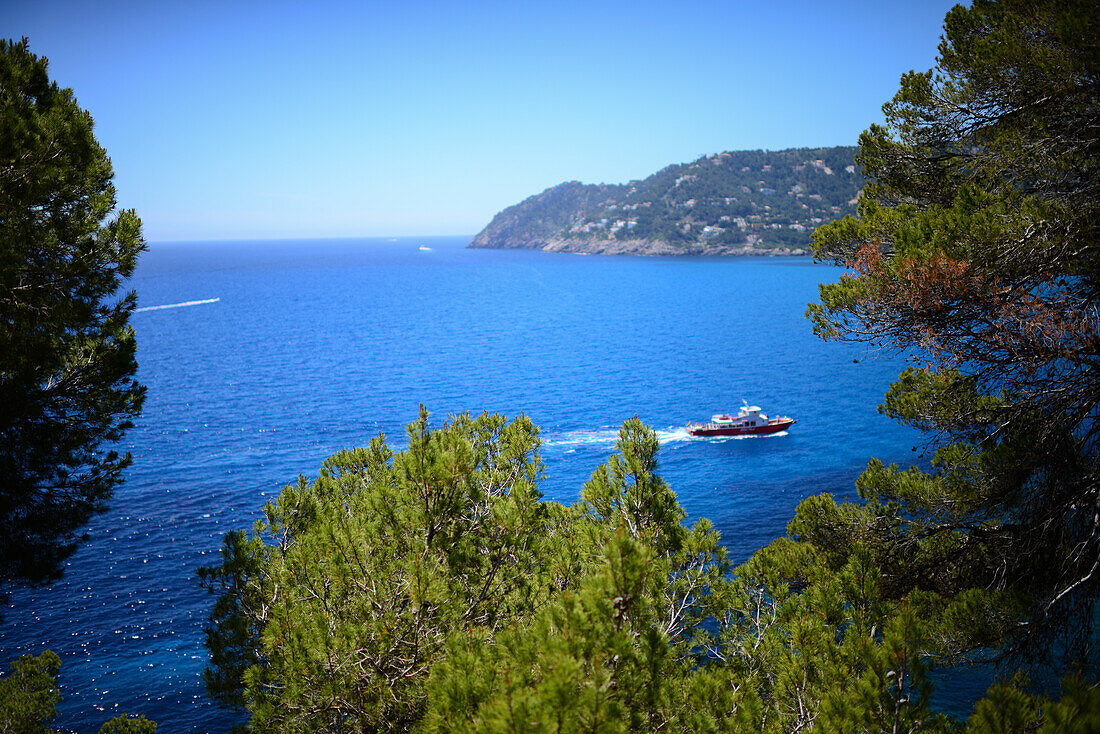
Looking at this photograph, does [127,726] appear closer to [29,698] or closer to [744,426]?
[29,698]

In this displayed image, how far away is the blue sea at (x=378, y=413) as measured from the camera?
24.6m

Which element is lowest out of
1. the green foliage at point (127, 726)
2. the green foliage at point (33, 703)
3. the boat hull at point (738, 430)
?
the boat hull at point (738, 430)

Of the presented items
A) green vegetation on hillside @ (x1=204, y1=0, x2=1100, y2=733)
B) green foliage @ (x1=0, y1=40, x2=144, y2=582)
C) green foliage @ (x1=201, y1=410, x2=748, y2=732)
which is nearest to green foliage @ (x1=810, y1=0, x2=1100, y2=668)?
green vegetation on hillside @ (x1=204, y1=0, x2=1100, y2=733)

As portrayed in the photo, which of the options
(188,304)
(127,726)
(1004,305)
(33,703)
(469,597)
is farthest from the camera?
(188,304)

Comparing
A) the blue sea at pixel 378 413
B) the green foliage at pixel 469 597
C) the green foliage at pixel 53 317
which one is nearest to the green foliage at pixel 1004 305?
the blue sea at pixel 378 413

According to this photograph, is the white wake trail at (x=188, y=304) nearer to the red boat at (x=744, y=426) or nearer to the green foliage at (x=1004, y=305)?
the red boat at (x=744, y=426)

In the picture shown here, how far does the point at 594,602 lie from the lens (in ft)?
15.4

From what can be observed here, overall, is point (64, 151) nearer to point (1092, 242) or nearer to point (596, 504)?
point (596, 504)

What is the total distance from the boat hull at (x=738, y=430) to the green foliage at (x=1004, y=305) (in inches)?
1315

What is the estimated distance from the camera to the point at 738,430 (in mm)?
43375

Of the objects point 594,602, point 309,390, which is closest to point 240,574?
point 594,602

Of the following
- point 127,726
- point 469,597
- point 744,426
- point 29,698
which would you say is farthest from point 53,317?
point 744,426

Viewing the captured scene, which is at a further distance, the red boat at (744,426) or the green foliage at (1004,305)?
the red boat at (744,426)

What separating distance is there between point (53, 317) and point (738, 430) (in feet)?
132
